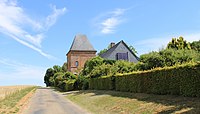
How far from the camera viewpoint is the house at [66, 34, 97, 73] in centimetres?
8575

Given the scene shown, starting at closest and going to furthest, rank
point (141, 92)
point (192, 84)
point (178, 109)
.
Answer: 1. point (178, 109)
2. point (192, 84)
3. point (141, 92)

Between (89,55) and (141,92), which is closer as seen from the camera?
(141,92)

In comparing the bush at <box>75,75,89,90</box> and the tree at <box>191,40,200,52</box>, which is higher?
the tree at <box>191,40,200,52</box>

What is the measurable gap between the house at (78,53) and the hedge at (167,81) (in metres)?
55.3

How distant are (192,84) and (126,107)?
4644 millimetres

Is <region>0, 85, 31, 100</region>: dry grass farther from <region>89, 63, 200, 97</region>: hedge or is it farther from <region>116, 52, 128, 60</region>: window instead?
<region>116, 52, 128, 60</region>: window

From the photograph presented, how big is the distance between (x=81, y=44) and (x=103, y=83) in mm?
48764

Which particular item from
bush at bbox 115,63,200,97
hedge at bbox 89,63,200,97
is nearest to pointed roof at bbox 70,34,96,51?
hedge at bbox 89,63,200,97

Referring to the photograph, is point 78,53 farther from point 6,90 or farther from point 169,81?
point 169,81

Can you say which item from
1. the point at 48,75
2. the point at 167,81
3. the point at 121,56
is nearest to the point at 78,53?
the point at 121,56

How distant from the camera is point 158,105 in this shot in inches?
646

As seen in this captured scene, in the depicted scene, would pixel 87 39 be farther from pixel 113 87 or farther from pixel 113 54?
pixel 113 87

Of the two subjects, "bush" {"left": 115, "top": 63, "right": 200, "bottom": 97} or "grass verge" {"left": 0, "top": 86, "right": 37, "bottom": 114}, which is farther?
"grass verge" {"left": 0, "top": 86, "right": 37, "bottom": 114}

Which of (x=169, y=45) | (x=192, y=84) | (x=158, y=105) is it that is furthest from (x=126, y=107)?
(x=169, y=45)
